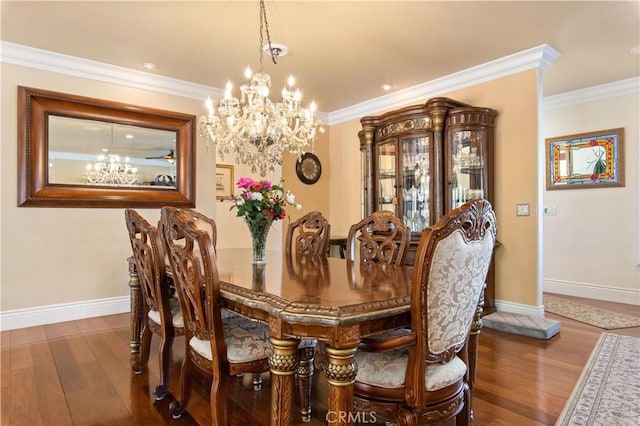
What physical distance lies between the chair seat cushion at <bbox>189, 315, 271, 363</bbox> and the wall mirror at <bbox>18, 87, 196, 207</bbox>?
269 centimetres

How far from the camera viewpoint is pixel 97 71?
148 inches

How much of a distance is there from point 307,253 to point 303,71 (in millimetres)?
2042

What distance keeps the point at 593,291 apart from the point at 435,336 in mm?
4407

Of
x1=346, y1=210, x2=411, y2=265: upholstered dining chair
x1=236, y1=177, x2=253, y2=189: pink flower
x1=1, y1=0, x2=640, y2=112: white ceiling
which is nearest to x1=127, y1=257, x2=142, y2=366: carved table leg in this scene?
x1=236, y1=177, x2=253, y2=189: pink flower

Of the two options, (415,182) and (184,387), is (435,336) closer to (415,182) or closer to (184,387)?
(184,387)

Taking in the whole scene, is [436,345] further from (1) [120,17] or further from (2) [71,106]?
(2) [71,106]

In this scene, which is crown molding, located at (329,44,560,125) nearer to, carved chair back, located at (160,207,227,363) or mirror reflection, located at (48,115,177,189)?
mirror reflection, located at (48,115,177,189)

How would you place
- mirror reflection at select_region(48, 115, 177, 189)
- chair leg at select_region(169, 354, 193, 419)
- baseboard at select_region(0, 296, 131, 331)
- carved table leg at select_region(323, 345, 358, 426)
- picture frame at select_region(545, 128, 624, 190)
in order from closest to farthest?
carved table leg at select_region(323, 345, 358, 426) < chair leg at select_region(169, 354, 193, 419) < baseboard at select_region(0, 296, 131, 331) < mirror reflection at select_region(48, 115, 177, 189) < picture frame at select_region(545, 128, 624, 190)

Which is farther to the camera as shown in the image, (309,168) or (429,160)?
(309,168)

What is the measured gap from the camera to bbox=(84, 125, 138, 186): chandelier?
3742mm

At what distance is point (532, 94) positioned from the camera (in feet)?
11.5

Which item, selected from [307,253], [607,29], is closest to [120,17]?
[307,253]

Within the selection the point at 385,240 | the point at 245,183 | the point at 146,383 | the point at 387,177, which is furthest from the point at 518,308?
the point at 146,383

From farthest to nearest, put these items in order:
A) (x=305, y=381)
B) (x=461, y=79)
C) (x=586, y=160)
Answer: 1. (x=586, y=160)
2. (x=461, y=79)
3. (x=305, y=381)
